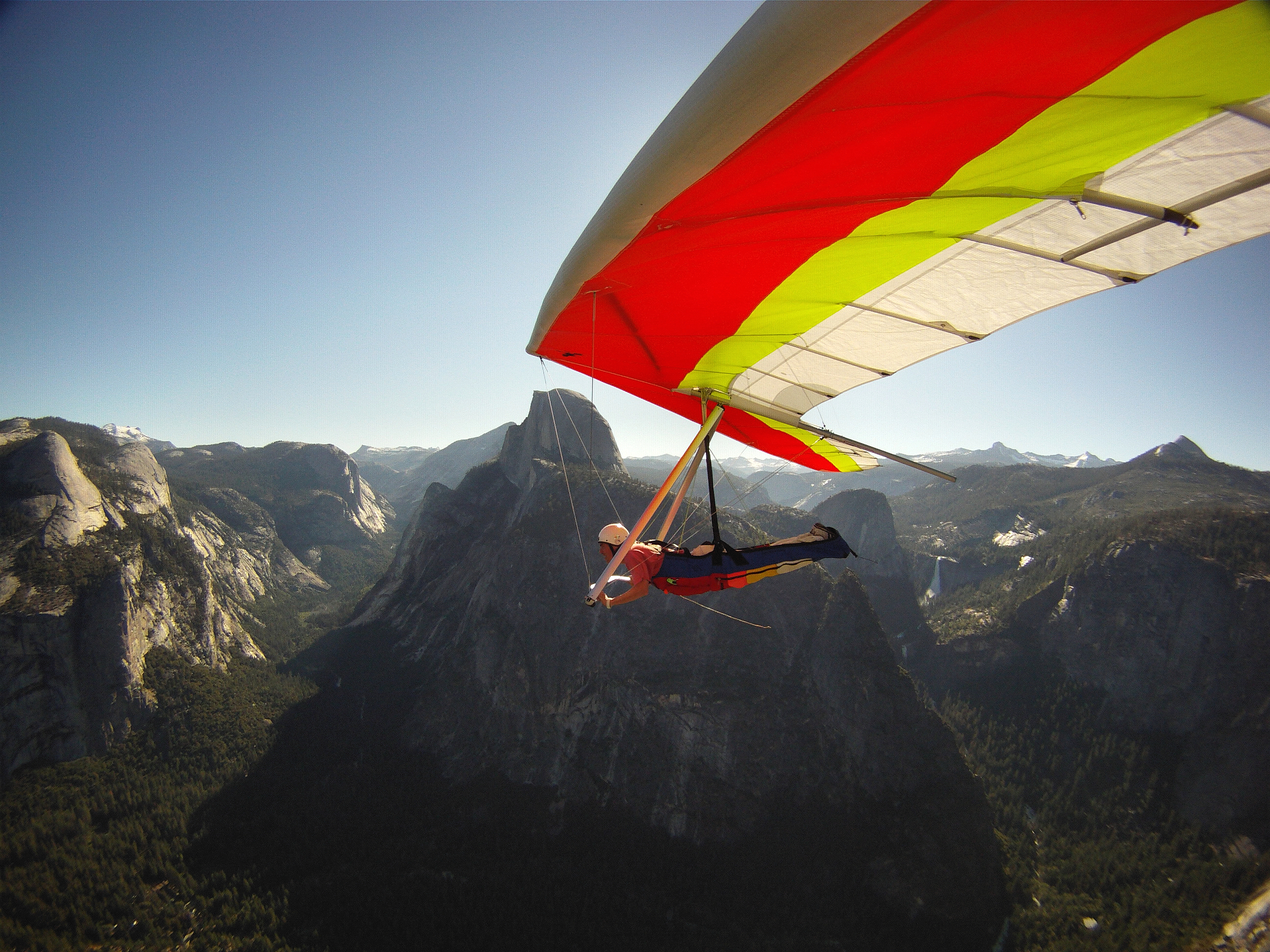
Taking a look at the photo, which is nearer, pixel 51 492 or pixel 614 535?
pixel 614 535

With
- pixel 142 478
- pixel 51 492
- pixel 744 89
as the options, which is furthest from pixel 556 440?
pixel 744 89

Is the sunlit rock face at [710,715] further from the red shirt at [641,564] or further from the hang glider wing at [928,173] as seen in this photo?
the hang glider wing at [928,173]

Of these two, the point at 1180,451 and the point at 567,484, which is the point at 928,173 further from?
the point at 1180,451

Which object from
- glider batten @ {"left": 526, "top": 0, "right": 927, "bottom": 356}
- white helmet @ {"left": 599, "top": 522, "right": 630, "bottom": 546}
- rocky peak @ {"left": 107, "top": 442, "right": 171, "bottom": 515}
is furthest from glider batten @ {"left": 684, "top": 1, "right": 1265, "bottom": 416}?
rocky peak @ {"left": 107, "top": 442, "right": 171, "bottom": 515}

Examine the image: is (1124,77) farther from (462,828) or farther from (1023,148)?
A: (462,828)

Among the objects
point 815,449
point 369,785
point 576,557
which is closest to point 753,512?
point 576,557

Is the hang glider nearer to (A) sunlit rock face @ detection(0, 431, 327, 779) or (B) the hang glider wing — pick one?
(B) the hang glider wing
